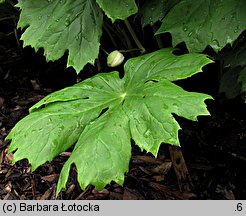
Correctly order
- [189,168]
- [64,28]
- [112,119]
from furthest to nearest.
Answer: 1. [189,168]
2. [64,28]
3. [112,119]

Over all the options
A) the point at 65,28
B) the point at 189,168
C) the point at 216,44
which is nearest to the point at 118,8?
the point at 65,28

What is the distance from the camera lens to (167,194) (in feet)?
5.29

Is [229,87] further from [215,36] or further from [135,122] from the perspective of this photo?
[135,122]

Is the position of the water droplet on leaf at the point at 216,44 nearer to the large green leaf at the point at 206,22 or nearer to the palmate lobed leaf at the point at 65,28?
the large green leaf at the point at 206,22

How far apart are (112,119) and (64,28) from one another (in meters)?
0.45

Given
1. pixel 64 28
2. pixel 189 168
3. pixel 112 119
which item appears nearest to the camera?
pixel 112 119

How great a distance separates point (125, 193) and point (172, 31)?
0.71 metres

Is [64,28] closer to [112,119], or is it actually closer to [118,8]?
[118,8]

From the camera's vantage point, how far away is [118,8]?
1345mm

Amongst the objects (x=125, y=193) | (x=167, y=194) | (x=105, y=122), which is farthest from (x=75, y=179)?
(x=105, y=122)

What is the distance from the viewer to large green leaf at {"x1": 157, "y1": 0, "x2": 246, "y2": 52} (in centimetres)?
127
